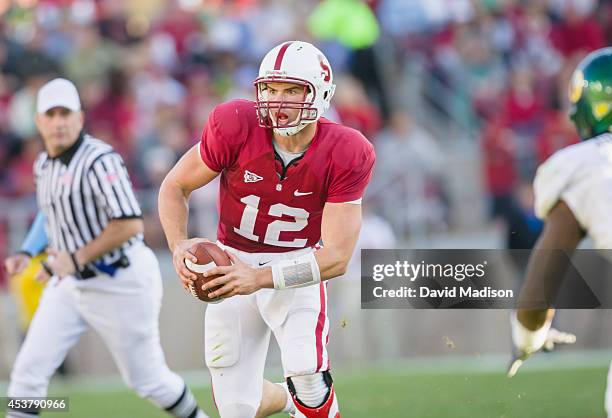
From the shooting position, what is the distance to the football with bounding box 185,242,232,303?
4668 mm

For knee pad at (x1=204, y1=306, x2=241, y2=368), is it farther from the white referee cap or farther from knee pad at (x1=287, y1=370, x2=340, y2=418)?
the white referee cap

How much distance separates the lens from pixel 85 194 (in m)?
6.11

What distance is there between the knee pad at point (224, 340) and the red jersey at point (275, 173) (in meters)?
0.38

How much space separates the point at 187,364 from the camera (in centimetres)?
963

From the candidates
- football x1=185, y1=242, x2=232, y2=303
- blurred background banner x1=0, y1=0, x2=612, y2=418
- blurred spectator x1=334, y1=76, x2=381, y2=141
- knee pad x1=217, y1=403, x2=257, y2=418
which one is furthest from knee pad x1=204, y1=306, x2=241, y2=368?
blurred spectator x1=334, y1=76, x2=381, y2=141

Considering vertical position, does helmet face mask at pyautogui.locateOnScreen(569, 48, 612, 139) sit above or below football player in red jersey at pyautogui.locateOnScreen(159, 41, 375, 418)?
above

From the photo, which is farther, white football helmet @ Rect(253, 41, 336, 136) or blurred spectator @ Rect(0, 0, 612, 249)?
blurred spectator @ Rect(0, 0, 612, 249)

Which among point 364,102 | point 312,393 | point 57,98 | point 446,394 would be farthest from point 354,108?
point 312,393

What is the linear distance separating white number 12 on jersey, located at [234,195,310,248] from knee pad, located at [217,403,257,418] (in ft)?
2.41

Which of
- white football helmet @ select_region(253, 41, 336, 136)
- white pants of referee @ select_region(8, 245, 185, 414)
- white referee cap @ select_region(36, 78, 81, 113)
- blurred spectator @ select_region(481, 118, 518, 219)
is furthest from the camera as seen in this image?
blurred spectator @ select_region(481, 118, 518, 219)

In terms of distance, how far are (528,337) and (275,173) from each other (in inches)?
50.1

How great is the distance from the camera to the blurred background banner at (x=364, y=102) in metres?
9.73

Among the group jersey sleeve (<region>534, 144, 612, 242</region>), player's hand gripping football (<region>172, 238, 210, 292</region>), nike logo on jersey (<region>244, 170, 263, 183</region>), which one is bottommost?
player's hand gripping football (<region>172, 238, 210, 292</region>)

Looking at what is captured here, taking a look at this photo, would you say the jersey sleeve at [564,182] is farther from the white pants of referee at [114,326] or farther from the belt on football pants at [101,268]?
the belt on football pants at [101,268]
